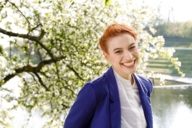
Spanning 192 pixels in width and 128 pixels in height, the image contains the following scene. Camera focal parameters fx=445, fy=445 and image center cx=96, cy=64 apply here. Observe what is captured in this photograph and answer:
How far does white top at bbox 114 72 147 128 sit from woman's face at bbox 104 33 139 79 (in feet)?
0.27

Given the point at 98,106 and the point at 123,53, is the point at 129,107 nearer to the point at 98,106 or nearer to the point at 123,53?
the point at 98,106

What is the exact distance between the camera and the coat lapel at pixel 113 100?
8.01 feet

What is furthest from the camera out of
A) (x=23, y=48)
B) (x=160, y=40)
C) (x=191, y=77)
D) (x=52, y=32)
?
(x=191, y=77)

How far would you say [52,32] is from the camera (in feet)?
34.7

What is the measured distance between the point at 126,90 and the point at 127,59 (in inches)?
9.1

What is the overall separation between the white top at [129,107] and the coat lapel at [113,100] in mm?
37

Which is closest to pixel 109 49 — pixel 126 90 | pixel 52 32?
pixel 126 90

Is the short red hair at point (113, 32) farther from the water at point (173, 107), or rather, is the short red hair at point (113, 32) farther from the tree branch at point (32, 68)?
the water at point (173, 107)

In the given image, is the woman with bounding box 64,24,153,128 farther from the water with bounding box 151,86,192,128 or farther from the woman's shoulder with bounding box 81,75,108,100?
the water with bounding box 151,86,192,128

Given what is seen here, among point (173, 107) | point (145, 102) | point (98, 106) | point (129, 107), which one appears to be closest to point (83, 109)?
point (98, 106)

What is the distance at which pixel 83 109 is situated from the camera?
2.44 metres

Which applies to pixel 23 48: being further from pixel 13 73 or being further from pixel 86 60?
pixel 86 60

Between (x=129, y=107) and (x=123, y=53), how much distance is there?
0.33m

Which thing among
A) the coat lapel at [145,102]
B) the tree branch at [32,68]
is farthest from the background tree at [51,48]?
the coat lapel at [145,102]
